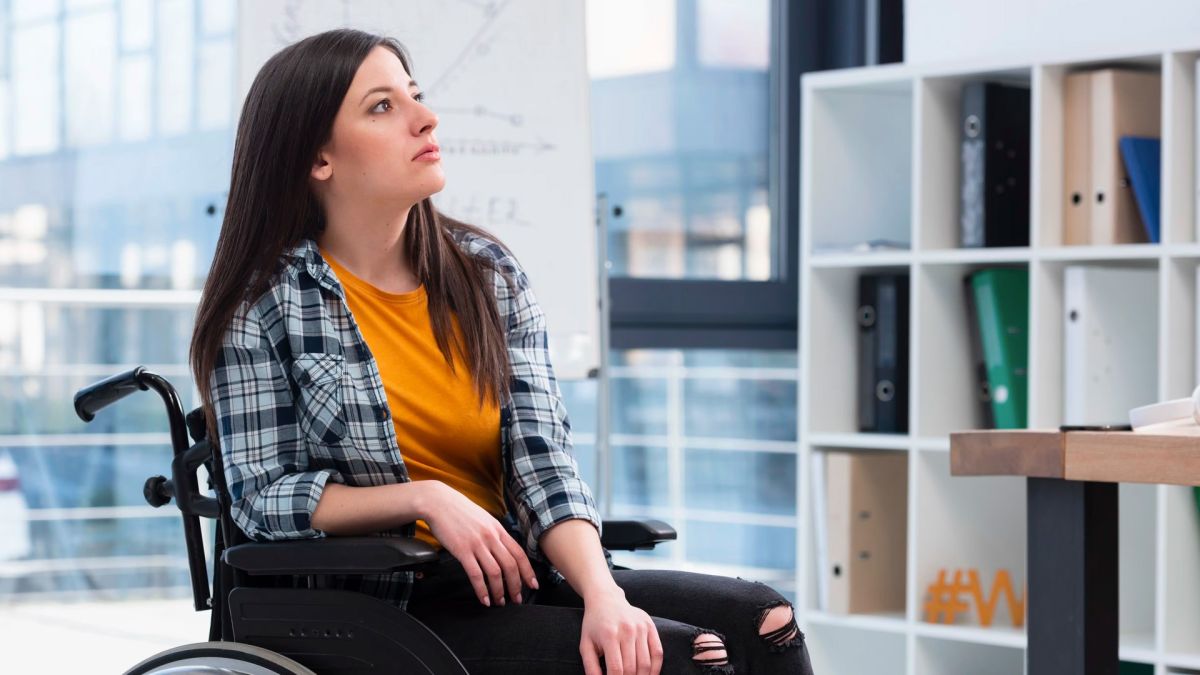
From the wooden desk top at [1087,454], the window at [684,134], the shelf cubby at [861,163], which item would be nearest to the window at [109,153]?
the window at [684,134]

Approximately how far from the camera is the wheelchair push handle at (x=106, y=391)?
149 centimetres

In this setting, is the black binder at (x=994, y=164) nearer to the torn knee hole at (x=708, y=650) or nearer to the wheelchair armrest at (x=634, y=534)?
the wheelchair armrest at (x=634, y=534)

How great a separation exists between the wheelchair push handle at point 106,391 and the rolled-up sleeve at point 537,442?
41cm

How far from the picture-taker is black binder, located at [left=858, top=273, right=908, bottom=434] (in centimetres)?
263

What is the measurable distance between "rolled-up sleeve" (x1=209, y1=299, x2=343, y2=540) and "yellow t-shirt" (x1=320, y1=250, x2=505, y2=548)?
11 centimetres

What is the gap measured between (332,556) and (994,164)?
169 centimetres

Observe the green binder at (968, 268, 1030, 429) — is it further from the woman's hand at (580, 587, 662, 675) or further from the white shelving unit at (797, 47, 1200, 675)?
the woman's hand at (580, 587, 662, 675)

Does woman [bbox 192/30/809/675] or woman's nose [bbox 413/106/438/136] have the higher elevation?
woman's nose [bbox 413/106/438/136]

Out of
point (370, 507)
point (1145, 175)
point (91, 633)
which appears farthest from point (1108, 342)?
point (91, 633)

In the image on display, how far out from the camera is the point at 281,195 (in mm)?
1442

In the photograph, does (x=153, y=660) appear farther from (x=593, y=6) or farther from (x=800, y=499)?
(x=593, y=6)

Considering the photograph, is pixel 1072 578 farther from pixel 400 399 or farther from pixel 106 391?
pixel 106 391

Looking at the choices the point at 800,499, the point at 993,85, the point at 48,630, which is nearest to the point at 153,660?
the point at 800,499

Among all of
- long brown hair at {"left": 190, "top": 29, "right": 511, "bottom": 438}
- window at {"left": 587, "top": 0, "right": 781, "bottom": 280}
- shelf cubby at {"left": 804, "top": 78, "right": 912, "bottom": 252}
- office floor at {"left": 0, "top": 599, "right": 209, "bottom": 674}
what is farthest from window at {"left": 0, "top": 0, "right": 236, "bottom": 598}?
long brown hair at {"left": 190, "top": 29, "right": 511, "bottom": 438}
